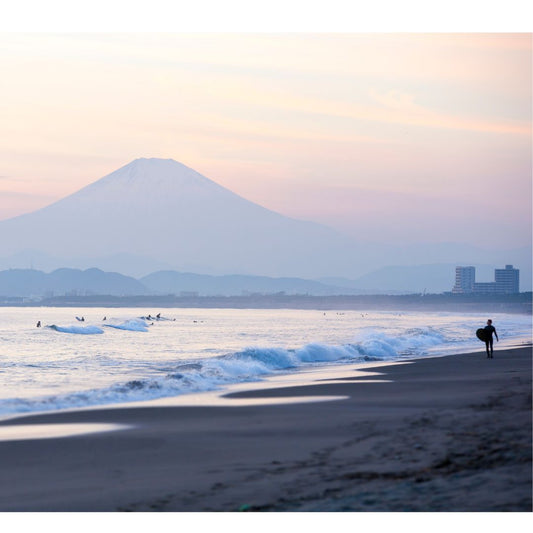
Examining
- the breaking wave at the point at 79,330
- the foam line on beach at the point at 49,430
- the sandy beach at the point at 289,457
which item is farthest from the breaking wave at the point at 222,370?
the breaking wave at the point at 79,330

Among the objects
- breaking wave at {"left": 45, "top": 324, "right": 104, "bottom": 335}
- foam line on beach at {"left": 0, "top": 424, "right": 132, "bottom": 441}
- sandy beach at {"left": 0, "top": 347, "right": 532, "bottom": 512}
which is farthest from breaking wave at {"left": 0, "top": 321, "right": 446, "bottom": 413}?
breaking wave at {"left": 45, "top": 324, "right": 104, "bottom": 335}

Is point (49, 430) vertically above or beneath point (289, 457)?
beneath

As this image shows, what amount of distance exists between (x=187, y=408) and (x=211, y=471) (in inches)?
288

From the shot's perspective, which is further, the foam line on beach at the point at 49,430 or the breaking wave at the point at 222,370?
the breaking wave at the point at 222,370

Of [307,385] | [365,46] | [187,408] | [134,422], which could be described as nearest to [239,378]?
[307,385]

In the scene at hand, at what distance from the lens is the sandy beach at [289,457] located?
8.31m

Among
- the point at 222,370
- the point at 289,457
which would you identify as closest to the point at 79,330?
the point at 222,370

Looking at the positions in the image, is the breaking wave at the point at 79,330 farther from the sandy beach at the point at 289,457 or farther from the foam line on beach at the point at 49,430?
the foam line on beach at the point at 49,430

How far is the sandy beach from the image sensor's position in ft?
27.3

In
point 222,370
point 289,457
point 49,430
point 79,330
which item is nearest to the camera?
point 289,457

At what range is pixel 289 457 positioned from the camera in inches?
438

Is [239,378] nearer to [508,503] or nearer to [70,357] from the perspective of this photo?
[70,357]

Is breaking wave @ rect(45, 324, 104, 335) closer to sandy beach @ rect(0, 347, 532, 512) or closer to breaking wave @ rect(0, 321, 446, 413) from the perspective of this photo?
breaking wave @ rect(0, 321, 446, 413)

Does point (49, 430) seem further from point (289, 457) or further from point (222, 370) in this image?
point (222, 370)
